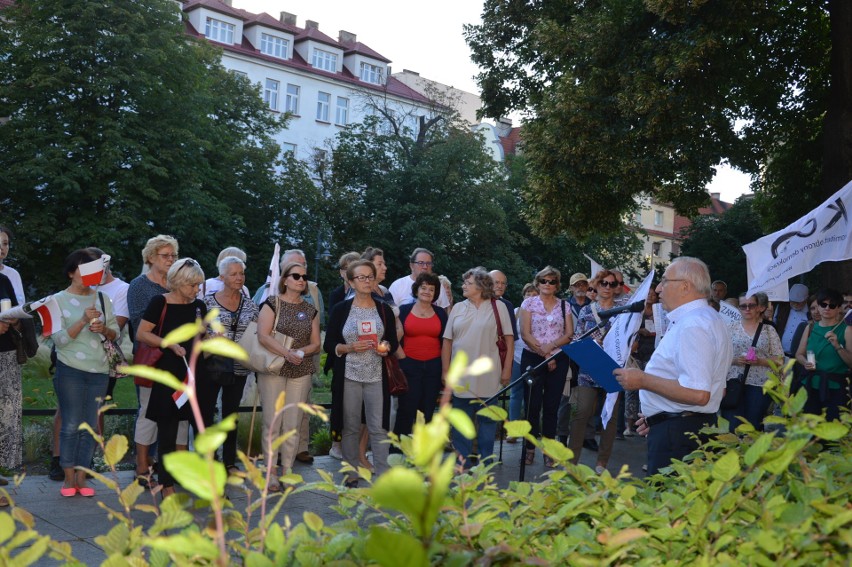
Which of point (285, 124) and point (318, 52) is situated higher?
point (318, 52)

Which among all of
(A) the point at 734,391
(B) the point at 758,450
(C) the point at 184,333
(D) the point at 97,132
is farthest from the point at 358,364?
(D) the point at 97,132

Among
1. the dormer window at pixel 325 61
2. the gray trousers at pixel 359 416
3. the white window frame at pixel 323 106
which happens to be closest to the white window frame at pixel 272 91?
the white window frame at pixel 323 106

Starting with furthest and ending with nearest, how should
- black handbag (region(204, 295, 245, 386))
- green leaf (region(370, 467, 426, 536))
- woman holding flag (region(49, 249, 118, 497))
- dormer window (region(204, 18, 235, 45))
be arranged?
dormer window (region(204, 18, 235, 45)) → black handbag (region(204, 295, 245, 386)) → woman holding flag (region(49, 249, 118, 497)) → green leaf (region(370, 467, 426, 536))

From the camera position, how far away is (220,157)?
42344 mm

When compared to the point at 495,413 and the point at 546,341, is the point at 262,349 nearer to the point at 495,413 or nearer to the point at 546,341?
the point at 546,341

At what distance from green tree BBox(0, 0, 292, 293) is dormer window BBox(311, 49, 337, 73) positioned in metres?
32.1

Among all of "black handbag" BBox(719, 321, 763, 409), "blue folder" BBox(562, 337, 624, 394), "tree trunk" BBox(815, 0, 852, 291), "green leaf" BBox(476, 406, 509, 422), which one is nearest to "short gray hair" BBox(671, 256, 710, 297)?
"blue folder" BBox(562, 337, 624, 394)

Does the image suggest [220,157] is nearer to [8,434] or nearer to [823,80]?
[823,80]

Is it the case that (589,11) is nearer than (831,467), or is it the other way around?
(831,467)

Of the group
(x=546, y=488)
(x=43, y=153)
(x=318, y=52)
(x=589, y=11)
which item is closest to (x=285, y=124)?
(x=43, y=153)

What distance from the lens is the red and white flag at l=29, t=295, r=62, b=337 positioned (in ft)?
22.9

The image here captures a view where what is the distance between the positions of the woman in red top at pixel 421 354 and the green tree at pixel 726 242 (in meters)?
31.4

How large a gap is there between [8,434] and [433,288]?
3.91m

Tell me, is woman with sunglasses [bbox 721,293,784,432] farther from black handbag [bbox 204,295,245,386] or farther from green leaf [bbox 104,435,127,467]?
green leaf [bbox 104,435,127,467]
